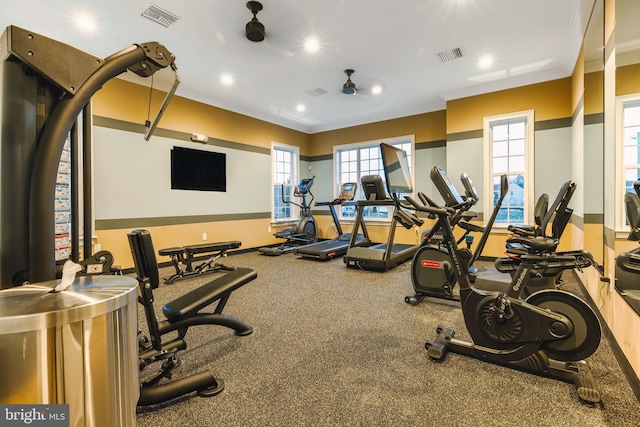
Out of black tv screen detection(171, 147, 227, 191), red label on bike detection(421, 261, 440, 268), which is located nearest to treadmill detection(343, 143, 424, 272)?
red label on bike detection(421, 261, 440, 268)

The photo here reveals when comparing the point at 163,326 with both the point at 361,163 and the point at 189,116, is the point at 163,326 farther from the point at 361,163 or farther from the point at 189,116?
the point at 361,163

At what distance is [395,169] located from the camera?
15.1ft

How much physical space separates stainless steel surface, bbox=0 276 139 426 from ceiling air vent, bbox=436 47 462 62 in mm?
4802

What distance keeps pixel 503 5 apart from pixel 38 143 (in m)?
4.21

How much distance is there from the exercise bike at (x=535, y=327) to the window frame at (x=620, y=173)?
0.59m

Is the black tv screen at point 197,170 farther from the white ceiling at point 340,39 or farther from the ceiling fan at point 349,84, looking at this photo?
the ceiling fan at point 349,84

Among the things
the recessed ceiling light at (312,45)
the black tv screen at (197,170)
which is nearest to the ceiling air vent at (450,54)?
the recessed ceiling light at (312,45)

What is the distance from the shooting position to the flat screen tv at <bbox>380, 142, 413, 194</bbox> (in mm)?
4383

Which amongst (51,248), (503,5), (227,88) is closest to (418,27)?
(503,5)

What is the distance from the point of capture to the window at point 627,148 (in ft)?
6.53

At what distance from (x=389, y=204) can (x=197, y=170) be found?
3.66 meters

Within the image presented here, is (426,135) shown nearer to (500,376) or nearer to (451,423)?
(500,376)

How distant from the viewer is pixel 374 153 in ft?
24.7

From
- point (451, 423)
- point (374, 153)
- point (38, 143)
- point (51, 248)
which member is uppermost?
point (374, 153)
